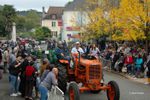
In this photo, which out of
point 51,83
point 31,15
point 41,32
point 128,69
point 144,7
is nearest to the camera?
point 51,83

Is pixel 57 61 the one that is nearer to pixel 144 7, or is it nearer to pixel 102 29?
pixel 144 7

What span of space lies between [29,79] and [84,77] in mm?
2089

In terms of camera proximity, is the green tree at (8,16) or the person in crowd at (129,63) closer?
the person in crowd at (129,63)

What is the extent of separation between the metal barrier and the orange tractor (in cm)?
112

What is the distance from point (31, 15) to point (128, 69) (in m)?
140

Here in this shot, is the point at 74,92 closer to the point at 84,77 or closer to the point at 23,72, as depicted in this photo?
the point at 84,77

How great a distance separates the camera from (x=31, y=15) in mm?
167375

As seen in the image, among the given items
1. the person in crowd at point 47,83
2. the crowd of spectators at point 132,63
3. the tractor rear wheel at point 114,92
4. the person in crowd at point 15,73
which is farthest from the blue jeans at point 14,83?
the crowd of spectators at point 132,63

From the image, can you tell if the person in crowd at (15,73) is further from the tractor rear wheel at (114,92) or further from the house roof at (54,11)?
the house roof at (54,11)

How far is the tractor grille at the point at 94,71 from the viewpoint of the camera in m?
16.8

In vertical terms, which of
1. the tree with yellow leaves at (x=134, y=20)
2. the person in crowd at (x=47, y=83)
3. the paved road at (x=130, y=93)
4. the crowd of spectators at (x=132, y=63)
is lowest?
the paved road at (x=130, y=93)

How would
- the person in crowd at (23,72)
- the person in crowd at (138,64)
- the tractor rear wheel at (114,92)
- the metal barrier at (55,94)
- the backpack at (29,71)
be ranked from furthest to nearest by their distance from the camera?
the person in crowd at (138,64) < the person in crowd at (23,72) < the backpack at (29,71) < the tractor rear wheel at (114,92) < the metal barrier at (55,94)

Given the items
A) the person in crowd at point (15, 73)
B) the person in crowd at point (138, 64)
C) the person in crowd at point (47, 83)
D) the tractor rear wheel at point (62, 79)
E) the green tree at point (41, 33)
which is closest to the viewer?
the person in crowd at point (47, 83)

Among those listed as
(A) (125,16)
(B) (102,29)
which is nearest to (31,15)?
(B) (102,29)
